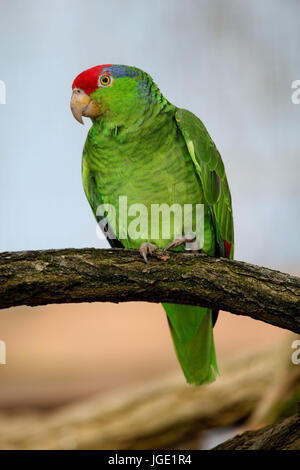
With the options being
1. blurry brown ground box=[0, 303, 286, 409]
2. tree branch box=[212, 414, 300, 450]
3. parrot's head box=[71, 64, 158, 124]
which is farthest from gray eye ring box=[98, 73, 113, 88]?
tree branch box=[212, 414, 300, 450]

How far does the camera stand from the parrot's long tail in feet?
5.53

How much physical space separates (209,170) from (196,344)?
610 mm

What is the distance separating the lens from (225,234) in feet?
5.29

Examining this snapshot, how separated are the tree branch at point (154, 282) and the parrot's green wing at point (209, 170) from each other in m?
0.38

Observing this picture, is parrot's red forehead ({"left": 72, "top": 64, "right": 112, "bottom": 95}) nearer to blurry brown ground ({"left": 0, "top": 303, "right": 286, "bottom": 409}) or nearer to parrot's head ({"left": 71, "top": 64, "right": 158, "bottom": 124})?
parrot's head ({"left": 71, "top": 64, "right": 158, "bottom": 124})

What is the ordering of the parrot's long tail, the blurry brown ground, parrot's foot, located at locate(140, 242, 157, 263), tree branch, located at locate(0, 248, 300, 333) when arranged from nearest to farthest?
tree branch, located at locate(0, 248, 300, 333) < parrot's foot, located at locate(140, 242, 157, 263) < the parrot's long tail < the blurry brown ground

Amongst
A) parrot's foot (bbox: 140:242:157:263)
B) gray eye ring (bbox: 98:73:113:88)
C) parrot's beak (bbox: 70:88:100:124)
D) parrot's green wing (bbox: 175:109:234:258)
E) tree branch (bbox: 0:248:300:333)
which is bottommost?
tree branch (bbox: 0:248:300:333)

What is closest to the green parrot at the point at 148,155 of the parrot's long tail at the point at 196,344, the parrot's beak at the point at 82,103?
the parrot's beak at the point at 82,103

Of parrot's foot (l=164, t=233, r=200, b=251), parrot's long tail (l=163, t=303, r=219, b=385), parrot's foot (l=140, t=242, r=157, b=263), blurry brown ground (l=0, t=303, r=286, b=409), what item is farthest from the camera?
blurry brown ground (l=0, t=303, r=286, b=409)

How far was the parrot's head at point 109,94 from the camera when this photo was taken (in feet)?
4.94

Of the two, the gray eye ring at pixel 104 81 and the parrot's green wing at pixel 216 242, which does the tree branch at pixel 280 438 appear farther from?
the gray eye ring at pixel 104 81

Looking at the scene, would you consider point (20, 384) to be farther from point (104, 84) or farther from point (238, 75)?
point (238, 75)
